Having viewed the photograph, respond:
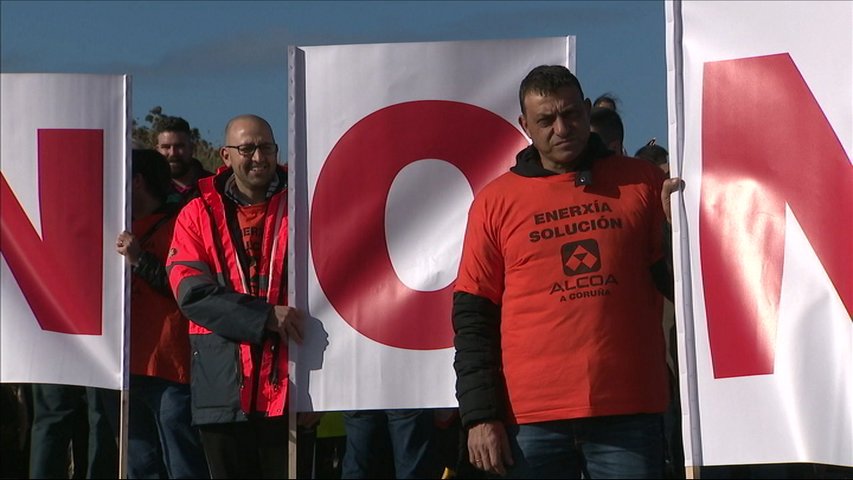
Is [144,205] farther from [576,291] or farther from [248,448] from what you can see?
[576,291]

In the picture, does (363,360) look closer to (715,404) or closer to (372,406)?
(372,406)

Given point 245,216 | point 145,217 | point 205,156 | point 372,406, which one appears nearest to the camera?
point 372,406

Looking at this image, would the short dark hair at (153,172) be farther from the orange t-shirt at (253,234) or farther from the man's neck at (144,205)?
the orange t-shirt at (253,234)

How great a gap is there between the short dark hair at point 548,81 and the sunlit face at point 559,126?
0.02m

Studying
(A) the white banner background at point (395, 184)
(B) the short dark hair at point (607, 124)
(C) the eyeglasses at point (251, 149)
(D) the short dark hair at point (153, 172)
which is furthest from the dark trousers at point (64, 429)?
(B) the short dark hair at point (607, 124)

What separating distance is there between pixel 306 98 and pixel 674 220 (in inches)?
68.4

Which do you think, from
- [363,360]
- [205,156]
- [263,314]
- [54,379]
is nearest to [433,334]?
[363,360]

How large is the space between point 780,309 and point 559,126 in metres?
0.97

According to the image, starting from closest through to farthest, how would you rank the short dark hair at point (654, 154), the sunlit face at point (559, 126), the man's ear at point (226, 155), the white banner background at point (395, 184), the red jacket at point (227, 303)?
the sunlit face at point (559, 126)
the white banner background at point (395, 184)
the red jacket at point (227, 303)
the man's ear at point (226, 155)
the short dark hair at point (654, 154)

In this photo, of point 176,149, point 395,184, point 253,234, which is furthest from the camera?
point 176,149

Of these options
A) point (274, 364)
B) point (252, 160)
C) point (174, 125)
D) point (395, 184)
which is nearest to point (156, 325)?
point (252, 160)

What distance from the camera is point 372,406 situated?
19.6 ft

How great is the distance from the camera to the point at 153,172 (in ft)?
25.4

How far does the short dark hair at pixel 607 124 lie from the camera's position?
738 cm
